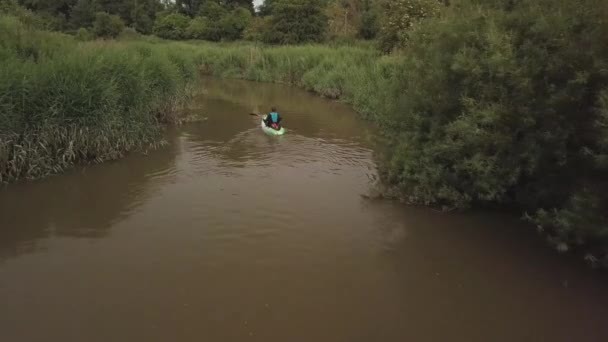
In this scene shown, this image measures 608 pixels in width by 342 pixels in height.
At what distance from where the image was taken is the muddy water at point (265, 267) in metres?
5.17

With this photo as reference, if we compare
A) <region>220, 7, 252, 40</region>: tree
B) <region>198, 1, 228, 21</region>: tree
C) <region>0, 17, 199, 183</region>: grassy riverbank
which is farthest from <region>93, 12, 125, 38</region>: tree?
<region>0, 17, 199, 183</region>: grassy riverbank

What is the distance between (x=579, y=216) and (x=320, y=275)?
345 cm

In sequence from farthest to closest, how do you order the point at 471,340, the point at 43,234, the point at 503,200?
the point at 503,200 < the point at 43,234 < the point at 471,340

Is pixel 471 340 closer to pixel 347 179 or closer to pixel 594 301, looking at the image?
pixel 594 301

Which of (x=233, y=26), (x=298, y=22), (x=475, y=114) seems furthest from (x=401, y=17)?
(x=233, y=26)

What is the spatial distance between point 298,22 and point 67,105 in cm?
3031

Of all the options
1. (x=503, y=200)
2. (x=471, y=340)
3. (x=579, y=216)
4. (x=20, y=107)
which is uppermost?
(x=20, y=107)

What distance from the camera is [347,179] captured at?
10219 mm

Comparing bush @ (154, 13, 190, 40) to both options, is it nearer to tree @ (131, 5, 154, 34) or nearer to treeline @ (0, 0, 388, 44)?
treeline @ (0, 0, 388, 44)

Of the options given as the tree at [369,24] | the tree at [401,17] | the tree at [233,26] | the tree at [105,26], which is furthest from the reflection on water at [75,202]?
the tree at [105,26]

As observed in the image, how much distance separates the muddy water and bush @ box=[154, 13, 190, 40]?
4631cm

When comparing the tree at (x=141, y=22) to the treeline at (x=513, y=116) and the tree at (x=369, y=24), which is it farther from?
the treeline at (x=513, y=116)

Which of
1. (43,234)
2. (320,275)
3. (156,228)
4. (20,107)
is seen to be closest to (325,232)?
(320,275)

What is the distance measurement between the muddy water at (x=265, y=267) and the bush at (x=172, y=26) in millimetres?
46312
